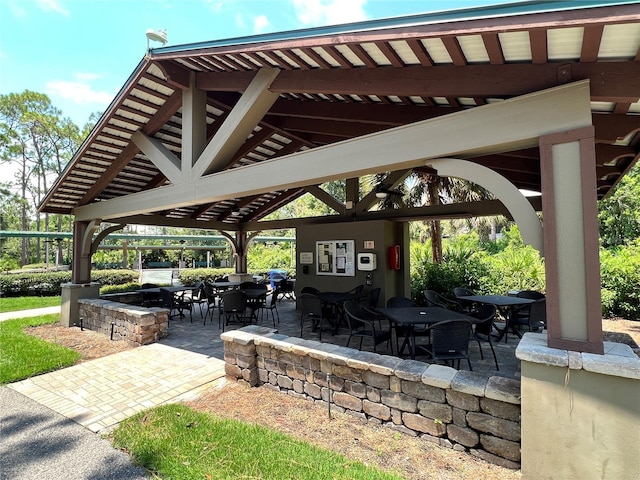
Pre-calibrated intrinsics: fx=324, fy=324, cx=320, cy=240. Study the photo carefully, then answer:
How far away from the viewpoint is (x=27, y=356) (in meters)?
5.43

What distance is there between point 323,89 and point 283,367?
127 inches

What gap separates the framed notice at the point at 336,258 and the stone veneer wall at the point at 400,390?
436 centimetres

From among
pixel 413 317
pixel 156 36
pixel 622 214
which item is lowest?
pixel 413 317

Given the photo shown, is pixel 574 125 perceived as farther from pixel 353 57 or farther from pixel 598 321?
pixel 353 57

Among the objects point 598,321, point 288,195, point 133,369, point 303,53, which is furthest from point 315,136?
point 598,321

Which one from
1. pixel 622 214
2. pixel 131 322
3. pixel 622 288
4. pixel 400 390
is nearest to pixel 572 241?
pixel 400 390

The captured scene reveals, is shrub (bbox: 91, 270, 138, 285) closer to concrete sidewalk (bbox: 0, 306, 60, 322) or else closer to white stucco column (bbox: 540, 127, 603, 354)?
concrete sidewalk (bbox: 0, 306, 60, 322)

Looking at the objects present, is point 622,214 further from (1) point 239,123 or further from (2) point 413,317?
(1) point 239,123

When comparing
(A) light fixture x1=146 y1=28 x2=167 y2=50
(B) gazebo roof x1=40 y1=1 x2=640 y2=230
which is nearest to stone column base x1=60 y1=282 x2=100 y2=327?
(B) gazebo roof x1=40 y1=1 x2=640 y2=230

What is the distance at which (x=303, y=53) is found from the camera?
3242 millimetres

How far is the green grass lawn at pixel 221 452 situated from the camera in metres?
2.47

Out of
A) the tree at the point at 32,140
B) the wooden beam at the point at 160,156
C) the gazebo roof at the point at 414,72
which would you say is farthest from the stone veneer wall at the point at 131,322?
the tree at the point at 32,140

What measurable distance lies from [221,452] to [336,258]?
20.0 feet

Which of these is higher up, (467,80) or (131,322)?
(467,80)
